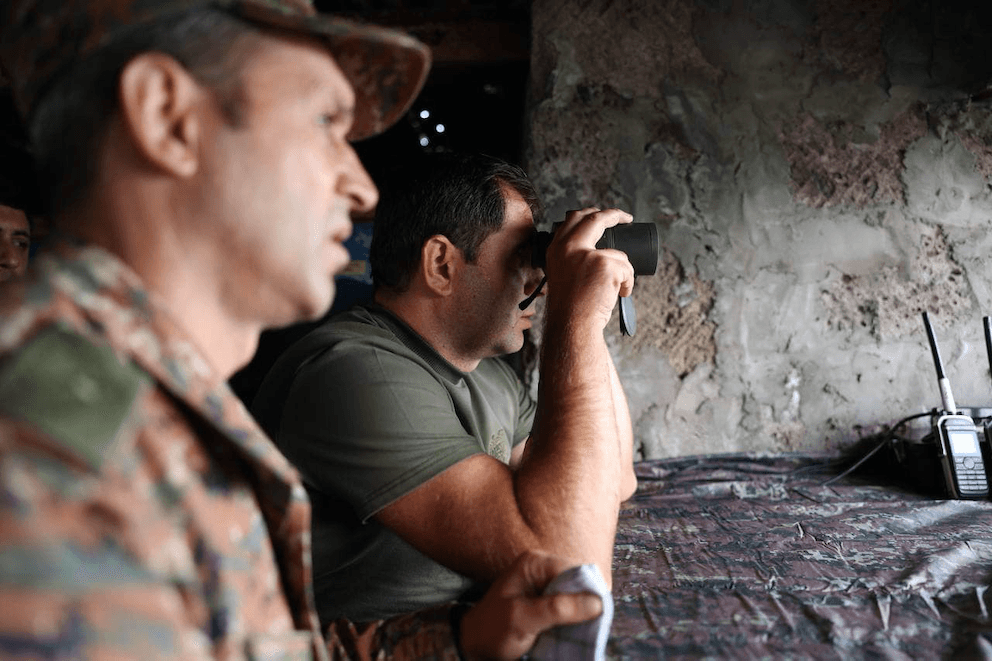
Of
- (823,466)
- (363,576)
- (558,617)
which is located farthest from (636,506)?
(558,617)

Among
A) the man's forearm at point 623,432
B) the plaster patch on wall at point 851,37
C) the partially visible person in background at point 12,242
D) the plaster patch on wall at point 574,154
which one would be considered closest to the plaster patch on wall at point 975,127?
A: the plaster patch on wall at point 851,37

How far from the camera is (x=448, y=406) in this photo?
1104 mm

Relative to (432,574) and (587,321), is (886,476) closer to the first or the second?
(587,321)

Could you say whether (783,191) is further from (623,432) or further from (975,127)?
(623,432)

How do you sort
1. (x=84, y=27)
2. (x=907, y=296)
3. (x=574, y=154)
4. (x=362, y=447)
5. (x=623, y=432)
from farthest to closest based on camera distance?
(x=574, y=154), (x=907, y=296), (x=623, y=432), (x=362, y=447), (x=84, y=27)

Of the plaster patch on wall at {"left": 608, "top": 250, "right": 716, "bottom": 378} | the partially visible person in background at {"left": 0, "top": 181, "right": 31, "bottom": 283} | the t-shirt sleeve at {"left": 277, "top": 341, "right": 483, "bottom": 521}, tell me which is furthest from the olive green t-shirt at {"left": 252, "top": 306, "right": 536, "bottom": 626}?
the partially visible person in background at {"left": 0, "top": 181, "right": 31, "bottom": 283}

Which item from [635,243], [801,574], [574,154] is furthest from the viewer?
[574,154]

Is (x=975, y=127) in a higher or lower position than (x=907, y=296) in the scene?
higher

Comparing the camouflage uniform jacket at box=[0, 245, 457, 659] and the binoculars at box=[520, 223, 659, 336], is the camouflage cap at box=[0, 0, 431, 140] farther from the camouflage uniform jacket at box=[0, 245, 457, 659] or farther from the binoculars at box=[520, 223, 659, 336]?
the binoculars at box=[520, 223, 659, 336]

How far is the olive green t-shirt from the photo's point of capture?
0.97 m

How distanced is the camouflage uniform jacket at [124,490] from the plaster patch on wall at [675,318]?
1854 mm

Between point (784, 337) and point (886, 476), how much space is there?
518 millimetres

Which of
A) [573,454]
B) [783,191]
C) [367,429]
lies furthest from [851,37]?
[367,429]

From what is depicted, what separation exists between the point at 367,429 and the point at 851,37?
7.37 feet
